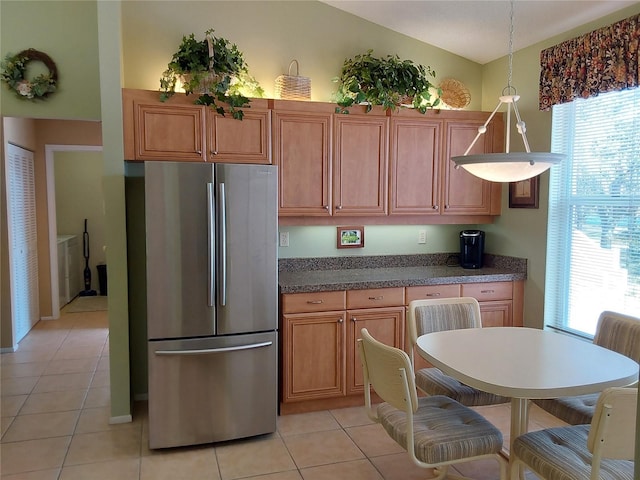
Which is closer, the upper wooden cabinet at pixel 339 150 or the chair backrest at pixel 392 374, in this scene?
the chair backrest at pixel 392 374

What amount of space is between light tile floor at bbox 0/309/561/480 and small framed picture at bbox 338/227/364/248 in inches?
49.7

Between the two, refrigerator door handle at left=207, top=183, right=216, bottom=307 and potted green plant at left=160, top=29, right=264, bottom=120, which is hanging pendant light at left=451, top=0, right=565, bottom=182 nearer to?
refrigerator door handle at left=207, top=183, right=216, bottom=307

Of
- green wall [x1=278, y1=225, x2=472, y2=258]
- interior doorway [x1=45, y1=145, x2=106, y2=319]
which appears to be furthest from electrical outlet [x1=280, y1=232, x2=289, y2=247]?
interior doorway [x1=45, y1=145, x2=106, y2=319]

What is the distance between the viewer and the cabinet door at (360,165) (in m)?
3.60

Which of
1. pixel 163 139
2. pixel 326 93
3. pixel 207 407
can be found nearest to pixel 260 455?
pixel 207 407

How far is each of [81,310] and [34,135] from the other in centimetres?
229

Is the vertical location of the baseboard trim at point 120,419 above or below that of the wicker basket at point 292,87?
below

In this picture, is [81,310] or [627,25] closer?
[627,25]

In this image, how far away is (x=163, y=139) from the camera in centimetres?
318

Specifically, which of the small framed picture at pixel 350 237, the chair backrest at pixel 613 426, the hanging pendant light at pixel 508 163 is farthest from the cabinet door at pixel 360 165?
the chair backrest at pixel 613 426

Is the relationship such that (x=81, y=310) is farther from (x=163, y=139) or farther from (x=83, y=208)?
(x=163, y=139)

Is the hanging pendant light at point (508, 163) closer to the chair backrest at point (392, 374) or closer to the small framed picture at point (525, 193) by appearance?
the chair backrest at point (392, 374)

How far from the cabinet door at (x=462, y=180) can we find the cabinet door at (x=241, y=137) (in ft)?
4.76

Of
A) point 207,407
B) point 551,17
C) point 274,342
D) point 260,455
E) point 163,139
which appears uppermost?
point 551,17
